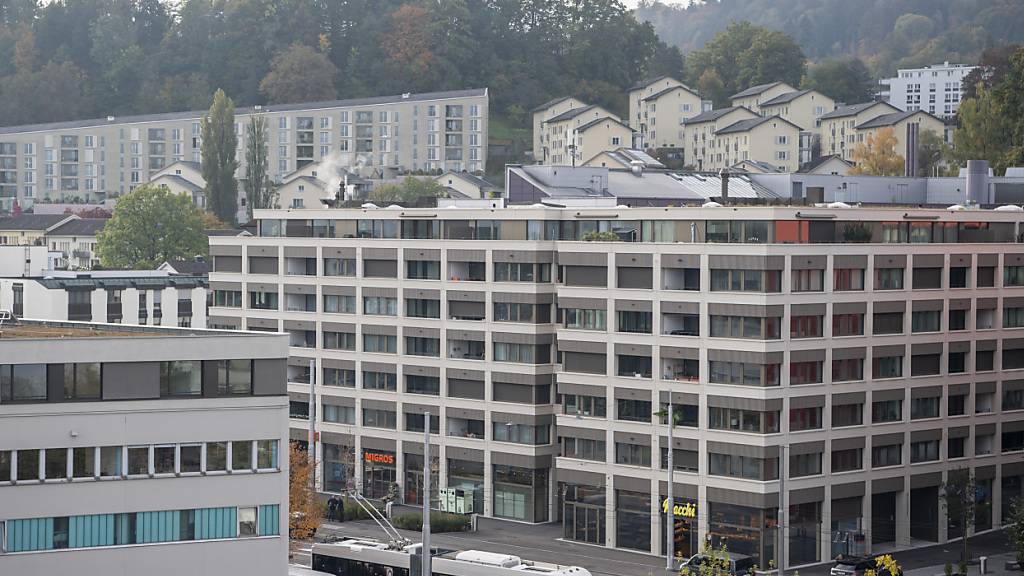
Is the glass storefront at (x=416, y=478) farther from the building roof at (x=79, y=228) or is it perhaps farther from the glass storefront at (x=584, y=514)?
the building roof at (x=79, y=228)

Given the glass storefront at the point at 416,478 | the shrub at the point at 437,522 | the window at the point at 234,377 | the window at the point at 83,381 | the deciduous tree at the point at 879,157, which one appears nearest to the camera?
the window at the point at 83,381

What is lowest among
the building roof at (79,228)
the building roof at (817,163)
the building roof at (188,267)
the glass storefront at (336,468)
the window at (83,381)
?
the glass storefront at (336,468)

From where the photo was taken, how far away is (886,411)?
3593 inches

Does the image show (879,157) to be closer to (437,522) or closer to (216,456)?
(437,522)

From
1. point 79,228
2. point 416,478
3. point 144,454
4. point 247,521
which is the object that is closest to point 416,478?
point 416,478

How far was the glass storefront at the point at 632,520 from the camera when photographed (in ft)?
295

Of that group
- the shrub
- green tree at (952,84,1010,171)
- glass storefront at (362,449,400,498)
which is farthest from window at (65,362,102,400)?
green tree at (952,84,1010,171)

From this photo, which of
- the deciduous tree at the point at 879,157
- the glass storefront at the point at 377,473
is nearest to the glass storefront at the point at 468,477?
the glass storefront at the point at 377,473

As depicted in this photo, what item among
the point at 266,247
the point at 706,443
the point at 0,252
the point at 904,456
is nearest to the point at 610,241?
the point at 706,443

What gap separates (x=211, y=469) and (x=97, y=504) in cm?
369

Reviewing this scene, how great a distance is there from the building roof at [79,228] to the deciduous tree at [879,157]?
81643 mm

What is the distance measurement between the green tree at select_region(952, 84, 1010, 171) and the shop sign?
277ft

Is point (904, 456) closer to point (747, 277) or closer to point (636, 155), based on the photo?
point (747, 277)

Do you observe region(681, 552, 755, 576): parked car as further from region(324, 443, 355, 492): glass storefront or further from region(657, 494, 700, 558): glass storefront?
region(324, 443, 355, 492): glass storefront
